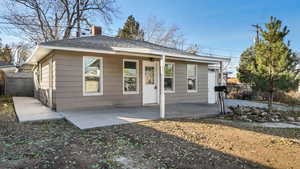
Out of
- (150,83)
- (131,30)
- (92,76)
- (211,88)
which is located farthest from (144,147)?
(131,30)

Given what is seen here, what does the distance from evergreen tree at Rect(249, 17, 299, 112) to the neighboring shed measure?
15.2 metres

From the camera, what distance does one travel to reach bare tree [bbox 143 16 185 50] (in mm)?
22359

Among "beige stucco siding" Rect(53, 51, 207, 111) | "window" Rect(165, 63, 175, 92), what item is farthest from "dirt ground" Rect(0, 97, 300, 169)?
"window" Rect(165, 63, 175, 92)

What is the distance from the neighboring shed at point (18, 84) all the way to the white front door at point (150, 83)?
34.6ft

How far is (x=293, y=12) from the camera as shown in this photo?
11.3m

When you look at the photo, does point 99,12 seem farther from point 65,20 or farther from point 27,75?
point 27,75

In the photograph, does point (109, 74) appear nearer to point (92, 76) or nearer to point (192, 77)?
point (92, 76)

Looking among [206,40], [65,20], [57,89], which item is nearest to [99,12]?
[65,20]

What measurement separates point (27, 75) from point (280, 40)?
16558 mm

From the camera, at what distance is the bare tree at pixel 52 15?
14.8 metres

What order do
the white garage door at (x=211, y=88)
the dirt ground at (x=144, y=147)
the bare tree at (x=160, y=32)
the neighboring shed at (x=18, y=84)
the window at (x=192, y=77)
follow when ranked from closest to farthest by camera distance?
the dirt ground at (x=144, y=147) < the window at (x=192, y=77) < the white garage door at (x=211, y=88) < the neighboring shed at (x=18, y=84) < the bare tree at (x=160, y=32)

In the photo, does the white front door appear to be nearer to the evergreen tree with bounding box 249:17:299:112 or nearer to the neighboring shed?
the evergreen tree with bounding box 249:17:299:112

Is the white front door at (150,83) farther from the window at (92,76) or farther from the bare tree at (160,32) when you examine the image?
the bare tree at (160,32)

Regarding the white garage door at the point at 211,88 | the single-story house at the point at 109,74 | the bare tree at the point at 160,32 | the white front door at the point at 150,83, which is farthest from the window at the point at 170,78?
the bare tree at the point at 160,32
